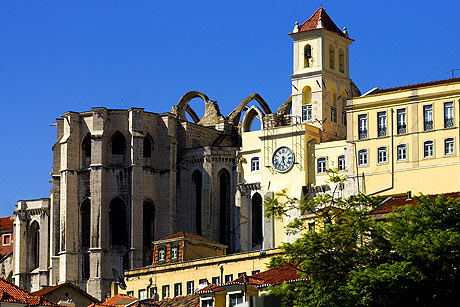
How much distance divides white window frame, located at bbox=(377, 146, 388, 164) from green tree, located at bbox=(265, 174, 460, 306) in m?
31.5

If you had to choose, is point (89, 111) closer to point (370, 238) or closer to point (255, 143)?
point (255, 143)

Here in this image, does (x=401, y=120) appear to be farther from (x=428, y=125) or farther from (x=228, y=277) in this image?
(x=228, y=277)

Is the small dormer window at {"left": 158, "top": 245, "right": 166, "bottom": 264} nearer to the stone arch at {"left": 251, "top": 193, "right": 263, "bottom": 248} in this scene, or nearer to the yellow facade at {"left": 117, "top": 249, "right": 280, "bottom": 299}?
the yellow facade at {"left": 117, "top": 249, "right": 280, "bottom": 299}

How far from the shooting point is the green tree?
223 feet

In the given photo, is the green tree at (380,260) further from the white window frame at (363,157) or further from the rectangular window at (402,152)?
the white window frame at (363,157)

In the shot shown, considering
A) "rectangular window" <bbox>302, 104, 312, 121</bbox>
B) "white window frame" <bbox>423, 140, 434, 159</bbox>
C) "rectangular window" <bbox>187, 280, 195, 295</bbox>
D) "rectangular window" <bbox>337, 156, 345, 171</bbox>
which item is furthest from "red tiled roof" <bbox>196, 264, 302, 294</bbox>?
"rectangular window" <bbox>302, 104, 312, 121</bbox>

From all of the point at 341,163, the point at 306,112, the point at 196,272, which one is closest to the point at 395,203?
the point at 196,272

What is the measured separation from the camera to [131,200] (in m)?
124

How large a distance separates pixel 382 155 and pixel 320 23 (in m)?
15.7

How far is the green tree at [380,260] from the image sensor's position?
223ft

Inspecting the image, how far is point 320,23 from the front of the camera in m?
117


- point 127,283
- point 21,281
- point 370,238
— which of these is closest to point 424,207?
point 370,238

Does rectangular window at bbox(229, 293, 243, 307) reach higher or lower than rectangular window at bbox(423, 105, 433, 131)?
lower

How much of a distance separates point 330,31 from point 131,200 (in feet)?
67.5
